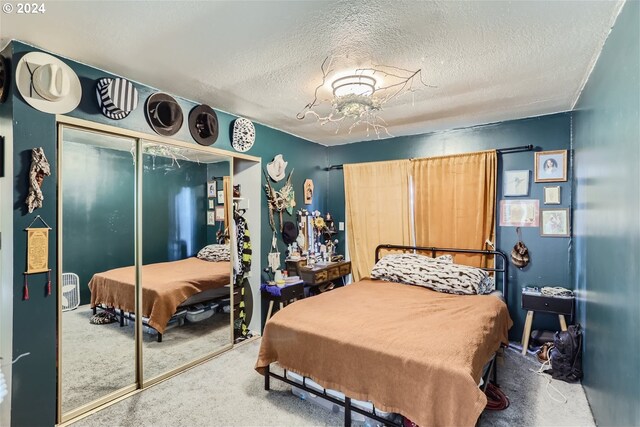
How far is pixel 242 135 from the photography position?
11.2ft

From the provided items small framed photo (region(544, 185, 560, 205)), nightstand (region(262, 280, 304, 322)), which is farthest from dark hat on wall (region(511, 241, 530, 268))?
nightstand (region(262, 280, 304, 322))

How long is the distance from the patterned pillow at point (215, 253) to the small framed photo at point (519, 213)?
3081 mm

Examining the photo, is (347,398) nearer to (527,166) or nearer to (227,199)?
(227,199)

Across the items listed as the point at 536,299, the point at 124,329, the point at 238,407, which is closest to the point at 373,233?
the point at 536,299

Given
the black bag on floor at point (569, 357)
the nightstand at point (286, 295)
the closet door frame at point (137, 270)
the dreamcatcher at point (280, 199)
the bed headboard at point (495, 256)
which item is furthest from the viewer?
the dreamcatcher at point (280, 199)

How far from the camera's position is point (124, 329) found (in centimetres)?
257

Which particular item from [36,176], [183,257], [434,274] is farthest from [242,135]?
[434,274]

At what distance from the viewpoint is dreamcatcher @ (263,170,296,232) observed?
378 cm

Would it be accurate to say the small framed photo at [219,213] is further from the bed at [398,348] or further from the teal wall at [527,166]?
the teal wall at [527,166]

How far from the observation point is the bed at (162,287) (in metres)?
2.50

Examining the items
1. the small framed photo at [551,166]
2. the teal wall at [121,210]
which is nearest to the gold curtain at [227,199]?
the teal wall at [121,210]

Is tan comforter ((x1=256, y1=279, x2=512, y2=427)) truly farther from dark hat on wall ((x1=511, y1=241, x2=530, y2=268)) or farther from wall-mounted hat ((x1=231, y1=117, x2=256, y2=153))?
wall-mounted hat ((x1=231, y1=117, x2=256, y2=153))

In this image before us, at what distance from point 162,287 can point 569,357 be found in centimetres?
356

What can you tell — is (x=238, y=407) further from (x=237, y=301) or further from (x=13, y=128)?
(x=13, y=128)
